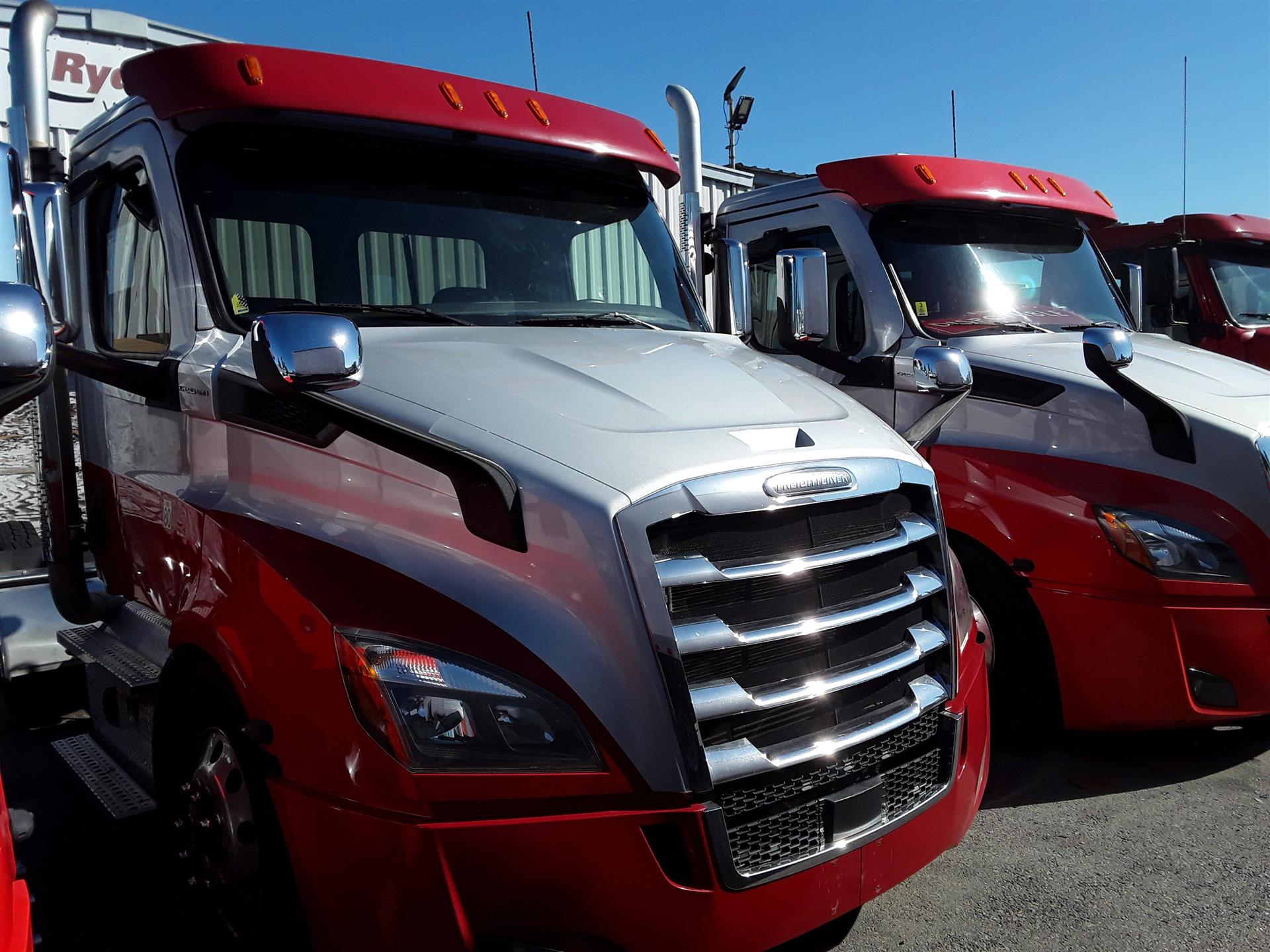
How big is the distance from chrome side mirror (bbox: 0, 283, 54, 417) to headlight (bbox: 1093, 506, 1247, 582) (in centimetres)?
357

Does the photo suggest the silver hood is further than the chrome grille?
Yes

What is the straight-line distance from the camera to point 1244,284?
8.49m

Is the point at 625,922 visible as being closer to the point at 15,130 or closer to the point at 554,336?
the point at 554,336

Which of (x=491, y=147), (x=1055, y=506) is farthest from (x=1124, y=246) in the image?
(x=491, y=147)

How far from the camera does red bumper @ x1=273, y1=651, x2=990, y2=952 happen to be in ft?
6.80

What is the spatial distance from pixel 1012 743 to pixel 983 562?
795mm

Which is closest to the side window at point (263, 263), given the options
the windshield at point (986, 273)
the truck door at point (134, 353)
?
the truck door at point (134, 353)

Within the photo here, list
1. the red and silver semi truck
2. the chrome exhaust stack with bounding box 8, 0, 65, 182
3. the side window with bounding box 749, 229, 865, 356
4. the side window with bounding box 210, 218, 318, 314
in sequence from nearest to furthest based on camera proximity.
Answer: the side window with bounding box 210, 218, 318, 314
the chrome exhaust stack with bounding box 8, 0, 65, 182
the side window with bounding box 749, 229, 865, 356
the red and silver semi truck

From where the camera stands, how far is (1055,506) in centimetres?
413

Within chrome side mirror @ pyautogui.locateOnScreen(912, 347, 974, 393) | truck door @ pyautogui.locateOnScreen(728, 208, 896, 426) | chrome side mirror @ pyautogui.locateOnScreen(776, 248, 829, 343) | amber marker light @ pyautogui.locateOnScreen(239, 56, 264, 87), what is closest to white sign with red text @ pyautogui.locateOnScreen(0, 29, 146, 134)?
amber marker light @ pyautogui.locateOnScreen(239, 56, 264, 87)

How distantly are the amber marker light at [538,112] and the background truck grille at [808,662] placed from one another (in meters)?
1.84

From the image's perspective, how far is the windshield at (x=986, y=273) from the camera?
4.93 metres

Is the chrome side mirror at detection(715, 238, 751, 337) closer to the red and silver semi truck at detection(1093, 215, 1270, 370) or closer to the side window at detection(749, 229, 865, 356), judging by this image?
the side window at detection(749, 229, 865, 356)

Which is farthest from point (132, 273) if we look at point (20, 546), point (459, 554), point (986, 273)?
point (986, 273)
